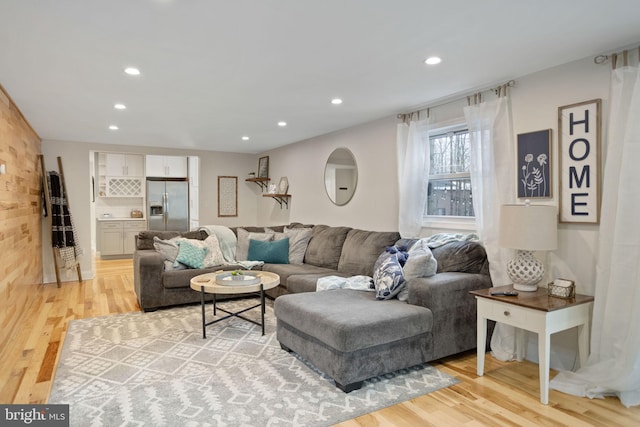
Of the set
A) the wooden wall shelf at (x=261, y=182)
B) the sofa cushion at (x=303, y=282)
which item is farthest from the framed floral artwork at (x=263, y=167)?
the sofa cushion at (x=303, y=282)

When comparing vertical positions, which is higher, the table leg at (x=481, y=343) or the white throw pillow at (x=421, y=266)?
the white throw pillow at (x=421, y=266)

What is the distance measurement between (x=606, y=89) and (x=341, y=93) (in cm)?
199

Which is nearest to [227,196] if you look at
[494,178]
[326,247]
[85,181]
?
[85,181]

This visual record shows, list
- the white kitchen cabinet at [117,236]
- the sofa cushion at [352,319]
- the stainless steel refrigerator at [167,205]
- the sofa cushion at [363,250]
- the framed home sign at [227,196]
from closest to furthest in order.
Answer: the sofa cushion at [352,319], the sofa cushion at [363,250], the framed home sign at [227,196], the white kitchen cabinet at [117,236], the stainless steel refrigerator at [167,205]

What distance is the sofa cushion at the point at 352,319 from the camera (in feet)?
7.95

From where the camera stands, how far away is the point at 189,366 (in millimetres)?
2861

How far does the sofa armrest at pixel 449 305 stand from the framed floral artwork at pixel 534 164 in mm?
813

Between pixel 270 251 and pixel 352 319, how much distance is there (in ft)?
8.87

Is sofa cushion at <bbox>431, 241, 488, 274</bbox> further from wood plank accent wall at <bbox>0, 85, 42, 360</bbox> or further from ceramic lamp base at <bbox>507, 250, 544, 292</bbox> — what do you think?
wood plank accent wall at <bbox>0, 85, 42, 360</bbox>

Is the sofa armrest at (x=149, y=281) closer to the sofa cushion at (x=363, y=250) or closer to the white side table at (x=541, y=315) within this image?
the sofa cushion at (x=363, y=250)

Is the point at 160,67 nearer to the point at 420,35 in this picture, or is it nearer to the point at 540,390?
the point at 420,35

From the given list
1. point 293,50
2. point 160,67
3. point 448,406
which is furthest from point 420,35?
point 448,406

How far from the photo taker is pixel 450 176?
3.83m

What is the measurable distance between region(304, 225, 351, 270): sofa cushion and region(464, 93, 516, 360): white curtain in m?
1.84
